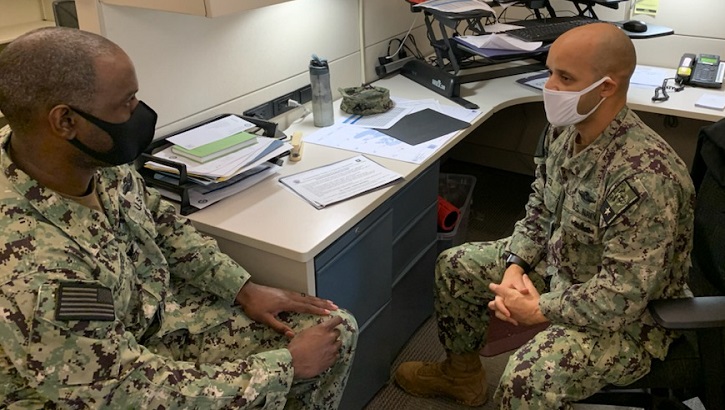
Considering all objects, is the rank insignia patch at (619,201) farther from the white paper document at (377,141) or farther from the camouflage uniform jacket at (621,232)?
the white paper document at (377,141)

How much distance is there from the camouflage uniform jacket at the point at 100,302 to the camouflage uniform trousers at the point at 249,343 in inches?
1.6

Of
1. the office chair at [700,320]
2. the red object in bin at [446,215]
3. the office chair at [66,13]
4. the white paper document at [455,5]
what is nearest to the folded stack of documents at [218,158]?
the office chair at [66,13]

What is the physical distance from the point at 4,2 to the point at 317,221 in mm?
2809

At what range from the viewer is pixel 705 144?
5.11ft

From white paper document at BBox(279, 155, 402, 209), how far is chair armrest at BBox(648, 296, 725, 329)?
777 millimetres

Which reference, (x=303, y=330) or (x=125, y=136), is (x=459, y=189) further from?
(x=125, y=136)

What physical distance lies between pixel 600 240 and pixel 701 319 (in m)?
0.30

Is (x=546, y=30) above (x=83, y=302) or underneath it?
above

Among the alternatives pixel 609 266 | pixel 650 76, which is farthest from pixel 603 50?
pixel 650 76

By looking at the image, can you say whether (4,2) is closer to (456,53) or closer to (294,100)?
(294,100)

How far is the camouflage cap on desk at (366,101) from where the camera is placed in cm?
233

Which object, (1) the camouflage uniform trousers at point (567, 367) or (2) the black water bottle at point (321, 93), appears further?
(2) the black water bottle at point (321, 93)

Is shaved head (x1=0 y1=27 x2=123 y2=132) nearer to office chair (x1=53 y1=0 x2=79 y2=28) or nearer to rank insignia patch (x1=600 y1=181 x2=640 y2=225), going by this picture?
office chair (x1=53 y1=0 x2=79 y2=28)

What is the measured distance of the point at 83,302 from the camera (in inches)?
44.3
